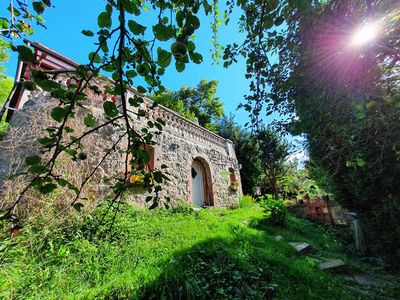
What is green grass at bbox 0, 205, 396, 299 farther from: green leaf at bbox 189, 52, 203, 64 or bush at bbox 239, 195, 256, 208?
bush at bbox 239, 195, 256, 208

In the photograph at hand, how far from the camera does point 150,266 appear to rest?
266cm

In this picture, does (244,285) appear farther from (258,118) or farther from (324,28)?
(324,28)

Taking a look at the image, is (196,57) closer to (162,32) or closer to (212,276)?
(162,32)

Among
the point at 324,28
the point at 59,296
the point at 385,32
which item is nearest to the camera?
the point at 385,32

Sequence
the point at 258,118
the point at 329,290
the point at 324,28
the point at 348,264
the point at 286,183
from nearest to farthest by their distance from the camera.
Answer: the point at 324,28, the point at 258,118, the point at 329,290, the point at 348,264, the point at 286,183

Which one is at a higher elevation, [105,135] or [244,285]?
[105,135]

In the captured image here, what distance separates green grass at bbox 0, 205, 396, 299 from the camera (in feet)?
7.22

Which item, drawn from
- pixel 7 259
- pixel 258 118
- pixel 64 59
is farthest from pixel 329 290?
pixel 64 59

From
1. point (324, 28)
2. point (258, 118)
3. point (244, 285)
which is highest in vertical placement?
point (324, 28)

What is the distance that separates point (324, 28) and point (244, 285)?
2916 mm

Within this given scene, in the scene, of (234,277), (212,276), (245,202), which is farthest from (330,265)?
(245,202)

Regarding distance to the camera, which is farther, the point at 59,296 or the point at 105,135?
the point at 105,135

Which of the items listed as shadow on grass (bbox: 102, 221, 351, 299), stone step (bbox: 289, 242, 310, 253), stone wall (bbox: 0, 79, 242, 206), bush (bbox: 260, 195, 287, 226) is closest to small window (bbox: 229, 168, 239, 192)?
stone wall (bbox: 0, 79, 242, 206)

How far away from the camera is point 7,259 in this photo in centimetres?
245
